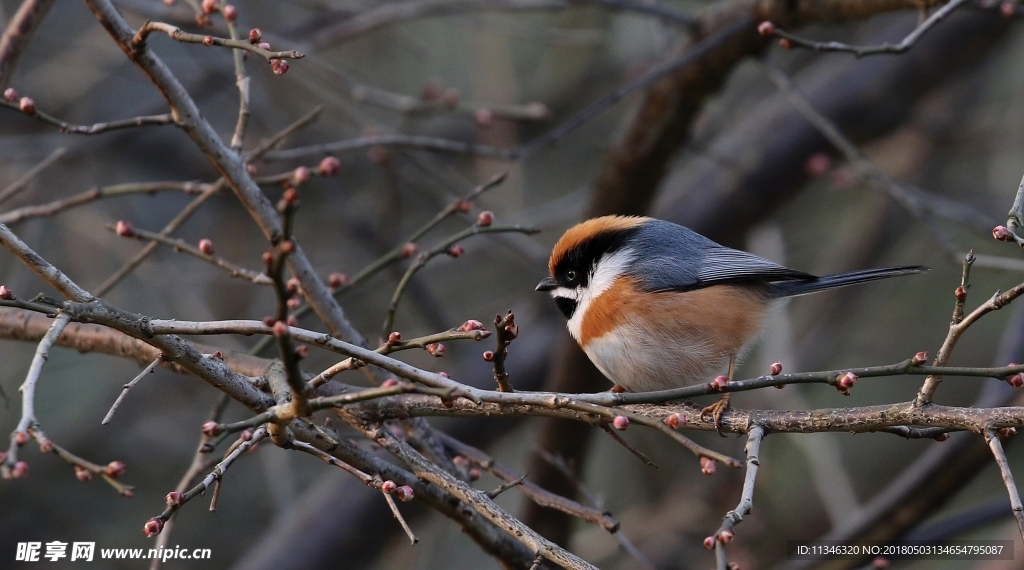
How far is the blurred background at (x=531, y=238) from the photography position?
5.31 m

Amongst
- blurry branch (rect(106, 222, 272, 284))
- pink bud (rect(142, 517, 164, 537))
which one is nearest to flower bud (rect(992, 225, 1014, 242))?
pink bud (rect(142, 517, 164, 537))

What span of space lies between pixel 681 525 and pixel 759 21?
3.18 meters

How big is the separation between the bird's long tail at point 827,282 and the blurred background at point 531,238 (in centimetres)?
99

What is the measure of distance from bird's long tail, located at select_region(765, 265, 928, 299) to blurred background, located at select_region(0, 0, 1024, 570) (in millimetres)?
994

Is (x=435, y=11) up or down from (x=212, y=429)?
up

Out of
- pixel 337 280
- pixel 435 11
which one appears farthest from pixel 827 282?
pixel 435 11

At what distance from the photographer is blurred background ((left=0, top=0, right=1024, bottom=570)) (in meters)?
5.31

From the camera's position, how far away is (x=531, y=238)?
266 inches

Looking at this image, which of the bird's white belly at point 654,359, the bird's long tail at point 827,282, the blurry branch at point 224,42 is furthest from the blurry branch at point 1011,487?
the blurry branch at point 224,42

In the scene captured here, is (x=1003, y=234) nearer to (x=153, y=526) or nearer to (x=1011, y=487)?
(x=1011, y=487)

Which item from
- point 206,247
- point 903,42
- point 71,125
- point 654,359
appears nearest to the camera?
point 71,125

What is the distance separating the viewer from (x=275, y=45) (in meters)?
4.79

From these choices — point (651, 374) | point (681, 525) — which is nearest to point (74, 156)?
point (651, 374)

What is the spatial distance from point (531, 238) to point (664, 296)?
314cm
